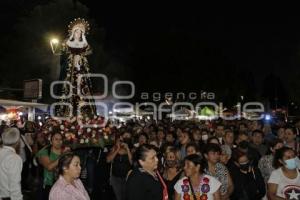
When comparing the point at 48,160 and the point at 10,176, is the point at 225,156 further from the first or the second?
the point at 10,176

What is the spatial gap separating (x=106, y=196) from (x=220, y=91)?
39987 millimetres

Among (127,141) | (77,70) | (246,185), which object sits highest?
(77,70)

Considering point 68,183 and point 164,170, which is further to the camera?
point 164,170

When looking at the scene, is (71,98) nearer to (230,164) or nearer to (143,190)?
(230,164)

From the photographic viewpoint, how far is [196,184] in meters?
5.55

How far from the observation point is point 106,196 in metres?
11.0

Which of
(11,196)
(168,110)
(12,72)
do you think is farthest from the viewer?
(168,110)

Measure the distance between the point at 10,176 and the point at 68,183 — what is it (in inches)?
48.9

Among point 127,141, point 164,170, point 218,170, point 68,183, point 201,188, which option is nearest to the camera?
point 68,183

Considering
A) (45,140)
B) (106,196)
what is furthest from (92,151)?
(45,140)

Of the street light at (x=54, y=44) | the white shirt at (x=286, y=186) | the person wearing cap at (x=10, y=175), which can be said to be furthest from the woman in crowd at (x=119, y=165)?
the street light at (x=54, y=44)

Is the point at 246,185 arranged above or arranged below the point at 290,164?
below

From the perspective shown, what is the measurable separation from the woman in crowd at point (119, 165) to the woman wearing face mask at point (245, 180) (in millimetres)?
2903

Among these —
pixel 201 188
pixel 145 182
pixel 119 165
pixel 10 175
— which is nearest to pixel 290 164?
pixel 201 188
